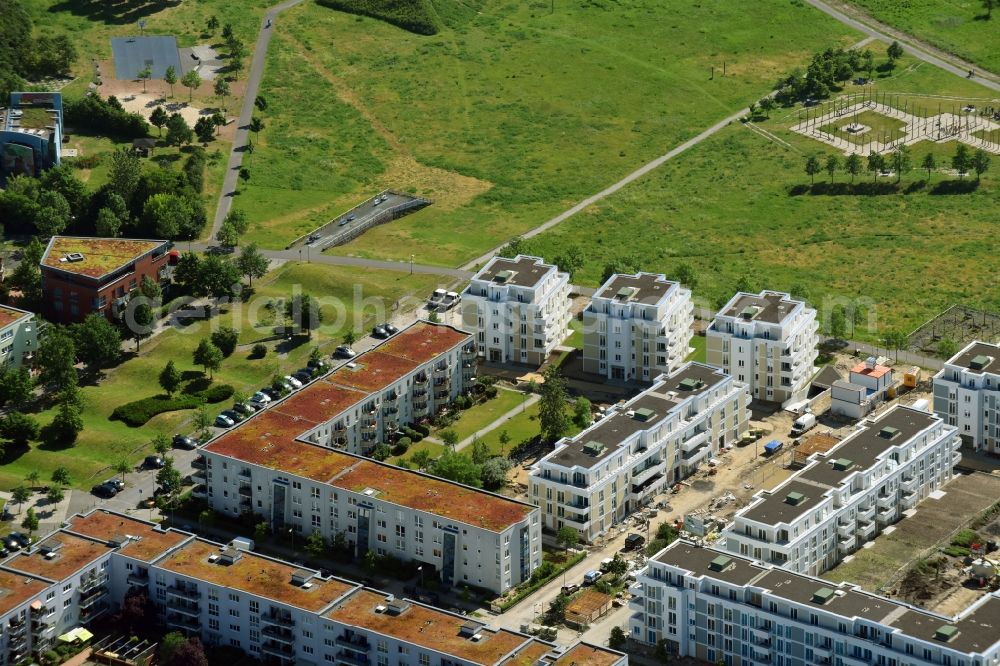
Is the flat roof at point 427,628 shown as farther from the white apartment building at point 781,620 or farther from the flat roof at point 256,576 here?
the white apartment building at point 781,620

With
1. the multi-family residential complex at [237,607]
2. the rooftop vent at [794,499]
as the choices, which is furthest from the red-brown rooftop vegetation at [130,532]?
the rooftop vent at [794,499]

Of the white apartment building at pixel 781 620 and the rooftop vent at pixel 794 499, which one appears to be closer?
the white apartment building at pixel 781 620

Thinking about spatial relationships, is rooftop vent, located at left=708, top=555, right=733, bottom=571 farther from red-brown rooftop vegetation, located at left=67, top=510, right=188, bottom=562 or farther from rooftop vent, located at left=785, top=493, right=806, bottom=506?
red-brown rooftop vegetation, located at left=67, top=510, right=188, bottom=562

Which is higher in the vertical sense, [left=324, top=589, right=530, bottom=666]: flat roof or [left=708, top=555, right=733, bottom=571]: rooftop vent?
[left=708, top=555, right=733, bottom=571]: rooftop vent

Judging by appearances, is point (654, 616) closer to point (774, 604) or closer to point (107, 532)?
point (774, 604)

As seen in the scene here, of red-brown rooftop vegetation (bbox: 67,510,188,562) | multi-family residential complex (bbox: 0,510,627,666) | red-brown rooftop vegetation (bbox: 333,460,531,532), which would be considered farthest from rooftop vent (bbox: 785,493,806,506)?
red-brown rooftop vegetation (bbox: 67,510,188,562)
